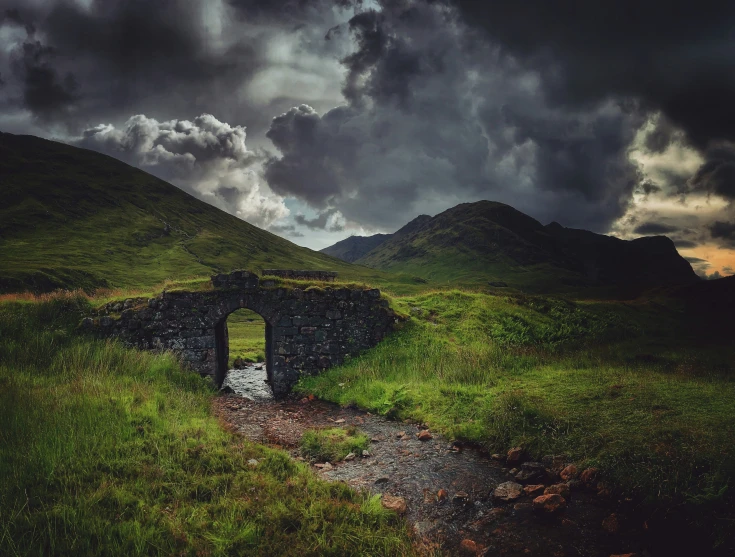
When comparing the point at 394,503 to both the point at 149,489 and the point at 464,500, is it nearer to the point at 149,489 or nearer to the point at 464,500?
the point at 464,500

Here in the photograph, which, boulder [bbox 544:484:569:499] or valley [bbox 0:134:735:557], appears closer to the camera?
valley [bbox 0:134:735:557]

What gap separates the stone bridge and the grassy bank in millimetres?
995

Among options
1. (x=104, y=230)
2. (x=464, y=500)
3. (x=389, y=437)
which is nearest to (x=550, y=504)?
(x=464, y=500)

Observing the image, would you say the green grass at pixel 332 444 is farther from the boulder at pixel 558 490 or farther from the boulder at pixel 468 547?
the boulder at pixel 558 490

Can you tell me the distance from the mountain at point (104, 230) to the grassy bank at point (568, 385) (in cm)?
5802

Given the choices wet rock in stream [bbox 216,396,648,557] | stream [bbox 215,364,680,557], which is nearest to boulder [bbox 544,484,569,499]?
wet rock in stream [bbox 216,396,648,557]

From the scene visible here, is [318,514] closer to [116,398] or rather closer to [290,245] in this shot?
[116,398]

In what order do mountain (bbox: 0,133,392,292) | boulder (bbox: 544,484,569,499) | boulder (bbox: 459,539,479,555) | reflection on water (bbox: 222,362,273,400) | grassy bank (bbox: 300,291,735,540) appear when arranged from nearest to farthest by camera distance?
1. boulder (bbox: 459,539,479,555)
2. boulder (bbox: 544,484,569,499)
3. grassy bank (bbox: 300,291,735,540)
4. reflection on water (bbox: 222,362,273,400)
5. mountain (bbox: 0,133,392,292)

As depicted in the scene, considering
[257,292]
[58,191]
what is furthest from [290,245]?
[257,292]

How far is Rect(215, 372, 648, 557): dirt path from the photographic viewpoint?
18.7 feet

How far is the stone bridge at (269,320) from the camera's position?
1617 centimetres

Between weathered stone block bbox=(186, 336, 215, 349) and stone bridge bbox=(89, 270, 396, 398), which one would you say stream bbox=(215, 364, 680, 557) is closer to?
stone bridge bbox=(89, 270, 396, 398)

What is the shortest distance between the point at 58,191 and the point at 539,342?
478 feet

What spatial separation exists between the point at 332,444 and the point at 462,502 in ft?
12.2
